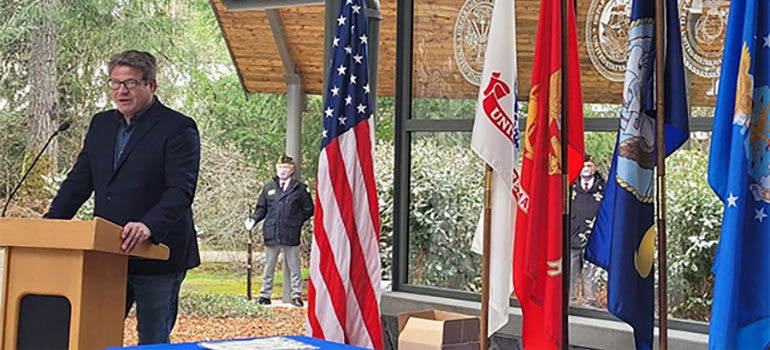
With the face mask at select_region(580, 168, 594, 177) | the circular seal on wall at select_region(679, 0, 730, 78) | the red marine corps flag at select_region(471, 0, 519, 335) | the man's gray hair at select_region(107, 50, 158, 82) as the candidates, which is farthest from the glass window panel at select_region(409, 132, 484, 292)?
the man's gray hair at select_region(107, 50, 158, 82)

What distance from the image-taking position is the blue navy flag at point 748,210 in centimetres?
313

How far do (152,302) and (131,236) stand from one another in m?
0.50

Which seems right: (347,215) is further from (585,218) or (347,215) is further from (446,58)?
(446,58)

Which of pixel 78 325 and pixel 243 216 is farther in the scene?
pixel 243 216

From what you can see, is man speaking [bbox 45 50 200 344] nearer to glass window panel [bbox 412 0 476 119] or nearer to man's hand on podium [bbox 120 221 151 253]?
man's hand on podium [bbox 120 221 151 253]

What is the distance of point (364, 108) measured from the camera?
4.65 metres

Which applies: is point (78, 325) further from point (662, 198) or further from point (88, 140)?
point (662, 198)

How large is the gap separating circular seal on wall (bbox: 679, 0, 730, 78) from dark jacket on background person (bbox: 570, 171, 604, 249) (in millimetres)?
731

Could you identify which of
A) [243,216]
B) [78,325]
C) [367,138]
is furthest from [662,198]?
[243,216]

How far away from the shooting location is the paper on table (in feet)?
9.32

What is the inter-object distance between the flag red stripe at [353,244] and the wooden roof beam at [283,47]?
5163 millimetres

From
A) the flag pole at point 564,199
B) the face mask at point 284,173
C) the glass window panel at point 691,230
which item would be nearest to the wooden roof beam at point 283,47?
the face mask at point 284,173

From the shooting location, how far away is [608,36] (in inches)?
193

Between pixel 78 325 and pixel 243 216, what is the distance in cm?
1141
